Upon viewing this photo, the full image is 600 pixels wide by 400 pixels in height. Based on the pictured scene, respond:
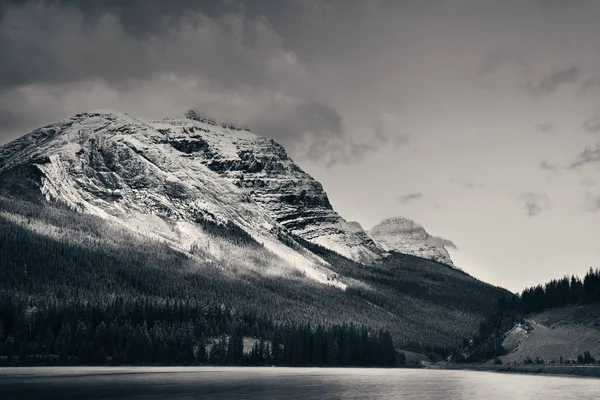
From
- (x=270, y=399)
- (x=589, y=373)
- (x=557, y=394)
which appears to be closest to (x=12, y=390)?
(x=270, y=399)

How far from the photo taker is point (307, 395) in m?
110

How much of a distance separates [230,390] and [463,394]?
124ft

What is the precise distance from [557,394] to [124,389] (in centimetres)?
6989

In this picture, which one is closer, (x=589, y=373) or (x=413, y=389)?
(x=413, y=389)

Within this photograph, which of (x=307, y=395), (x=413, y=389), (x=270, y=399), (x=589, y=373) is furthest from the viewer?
(x=589, y=373)

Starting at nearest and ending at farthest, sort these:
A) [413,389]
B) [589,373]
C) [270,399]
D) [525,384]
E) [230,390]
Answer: [270,399] < [230,390] < [413,389] < [525,384] < [589,373]

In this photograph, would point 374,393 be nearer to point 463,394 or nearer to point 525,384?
point 463,394

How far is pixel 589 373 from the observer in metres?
186

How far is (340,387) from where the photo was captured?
129250mm

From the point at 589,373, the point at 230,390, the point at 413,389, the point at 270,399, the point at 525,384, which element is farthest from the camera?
the point at 589,373

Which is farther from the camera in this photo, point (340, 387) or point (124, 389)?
point (340, 387)

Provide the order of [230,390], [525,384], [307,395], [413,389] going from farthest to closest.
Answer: [525,384], [413,389], [230,390], [307,395]

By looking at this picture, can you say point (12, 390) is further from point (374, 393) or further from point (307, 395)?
point (374, 393)

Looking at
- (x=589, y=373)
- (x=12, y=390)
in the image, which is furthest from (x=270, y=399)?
(x=589, y=373)
